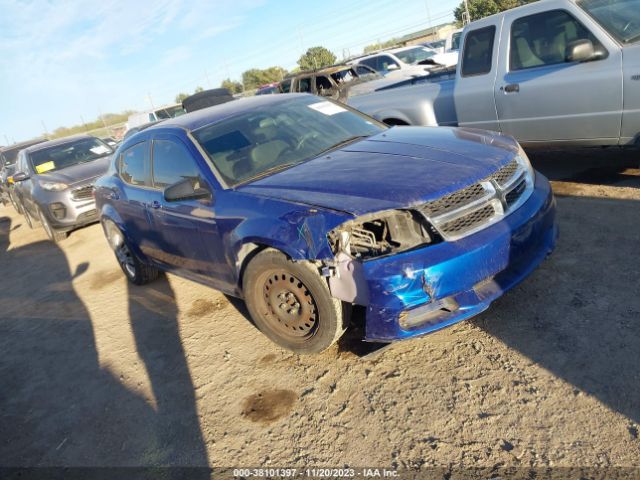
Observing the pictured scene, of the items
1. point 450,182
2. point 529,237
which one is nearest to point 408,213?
point 450,182

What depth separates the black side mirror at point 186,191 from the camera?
3.37m

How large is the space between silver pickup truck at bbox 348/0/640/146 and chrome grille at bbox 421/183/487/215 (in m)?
2.61

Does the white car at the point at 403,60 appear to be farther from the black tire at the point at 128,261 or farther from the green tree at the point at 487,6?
the green tree at the point at 487,6

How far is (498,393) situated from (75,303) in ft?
15.2

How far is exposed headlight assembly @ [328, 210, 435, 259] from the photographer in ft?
8.69

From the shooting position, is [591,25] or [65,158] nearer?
[591,25]

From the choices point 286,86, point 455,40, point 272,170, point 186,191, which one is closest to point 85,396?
point 186,191

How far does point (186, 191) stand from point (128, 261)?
7.84 ft

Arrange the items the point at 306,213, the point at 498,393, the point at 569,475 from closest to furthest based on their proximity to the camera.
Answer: the point at 569,475 < the point at 498,393 < the point at 306,213

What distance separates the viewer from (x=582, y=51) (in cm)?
442

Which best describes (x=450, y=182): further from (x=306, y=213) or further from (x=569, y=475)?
(x=569, y=475)

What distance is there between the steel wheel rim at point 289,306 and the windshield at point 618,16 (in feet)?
12.7

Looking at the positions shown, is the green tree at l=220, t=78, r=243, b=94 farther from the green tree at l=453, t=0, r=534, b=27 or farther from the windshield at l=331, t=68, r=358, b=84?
the windshield at l=331, t=68, r=358, b=84

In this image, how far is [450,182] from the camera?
9.00 feet
